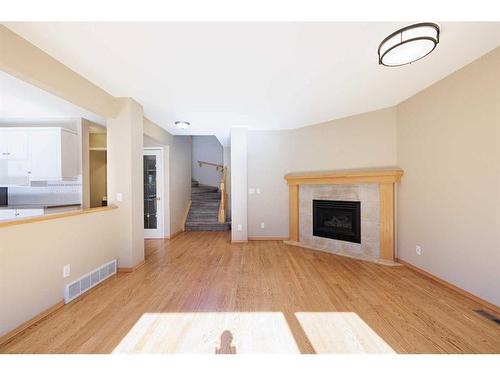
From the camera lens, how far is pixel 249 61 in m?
2.13

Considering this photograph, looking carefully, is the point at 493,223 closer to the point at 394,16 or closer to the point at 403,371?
the point at 403,371

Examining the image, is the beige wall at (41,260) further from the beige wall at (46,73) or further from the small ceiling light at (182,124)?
the small ceiling light at (182,124)

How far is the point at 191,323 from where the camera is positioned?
6.12ft

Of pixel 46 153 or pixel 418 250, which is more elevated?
pixel 46 153

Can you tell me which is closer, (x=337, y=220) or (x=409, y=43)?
(x=409, y=43)

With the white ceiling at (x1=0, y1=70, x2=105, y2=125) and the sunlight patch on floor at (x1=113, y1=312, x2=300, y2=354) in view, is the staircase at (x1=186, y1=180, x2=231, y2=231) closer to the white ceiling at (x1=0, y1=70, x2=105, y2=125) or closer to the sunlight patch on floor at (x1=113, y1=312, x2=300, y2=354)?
the white ceiling at (x1=0, y1=70, x2=105, y2=125)

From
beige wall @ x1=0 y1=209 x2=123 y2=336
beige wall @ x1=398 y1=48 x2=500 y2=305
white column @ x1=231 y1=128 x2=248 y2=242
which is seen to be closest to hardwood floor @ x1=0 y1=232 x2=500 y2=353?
beige wall @ x1=0 y1=209 x2=123 y2=336

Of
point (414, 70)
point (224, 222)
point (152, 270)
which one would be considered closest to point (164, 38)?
point (414, 70)

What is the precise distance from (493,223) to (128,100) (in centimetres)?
447

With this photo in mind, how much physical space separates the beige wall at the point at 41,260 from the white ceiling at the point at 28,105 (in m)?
1.72

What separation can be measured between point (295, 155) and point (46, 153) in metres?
4.55

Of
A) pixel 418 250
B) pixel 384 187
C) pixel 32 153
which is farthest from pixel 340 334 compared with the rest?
pixel 32 153

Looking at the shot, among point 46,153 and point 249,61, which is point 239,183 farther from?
point 46,153

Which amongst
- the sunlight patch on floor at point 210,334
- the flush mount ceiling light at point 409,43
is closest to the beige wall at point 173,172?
the sunlight patch on floor at point 210,334
